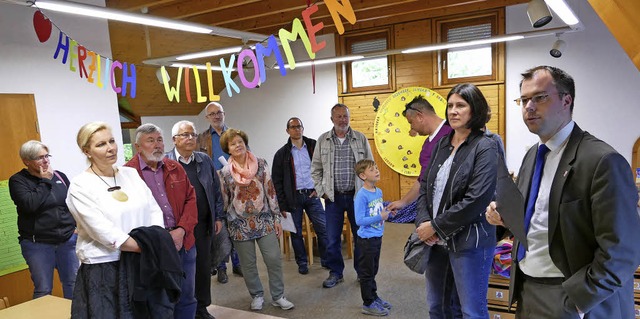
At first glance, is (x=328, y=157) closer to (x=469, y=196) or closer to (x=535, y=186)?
(x=469, y=196)

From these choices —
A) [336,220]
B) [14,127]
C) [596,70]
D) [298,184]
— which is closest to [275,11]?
[298,184]

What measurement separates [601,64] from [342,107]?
444cm

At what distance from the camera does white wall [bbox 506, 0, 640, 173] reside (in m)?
5.77

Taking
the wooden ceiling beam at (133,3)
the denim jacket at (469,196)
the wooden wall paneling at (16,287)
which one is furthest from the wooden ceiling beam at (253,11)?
the wooden wall paneling at (16,287)

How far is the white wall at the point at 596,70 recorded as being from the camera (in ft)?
18.9

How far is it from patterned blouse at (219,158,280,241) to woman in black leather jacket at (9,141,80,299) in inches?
49.2

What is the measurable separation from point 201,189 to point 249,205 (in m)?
0.45

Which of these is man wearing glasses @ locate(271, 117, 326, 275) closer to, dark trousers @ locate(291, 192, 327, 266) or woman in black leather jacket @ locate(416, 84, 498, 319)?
dark trousers @ locate(291, 192, 327, 266)

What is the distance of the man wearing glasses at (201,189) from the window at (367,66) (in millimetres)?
4755

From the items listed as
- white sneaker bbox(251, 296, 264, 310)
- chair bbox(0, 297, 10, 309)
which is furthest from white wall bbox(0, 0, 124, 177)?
white sneaker bbox(251, 296, 264, 310)

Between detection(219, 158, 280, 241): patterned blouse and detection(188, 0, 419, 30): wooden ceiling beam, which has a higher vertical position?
detection(188, 0, 419, 30): wooden ceiling beam

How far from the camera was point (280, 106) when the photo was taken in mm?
8297

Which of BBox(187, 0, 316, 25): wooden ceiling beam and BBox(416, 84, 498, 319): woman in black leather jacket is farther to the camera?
BBox(187, 0, 316, 25): wooden ceiling beam

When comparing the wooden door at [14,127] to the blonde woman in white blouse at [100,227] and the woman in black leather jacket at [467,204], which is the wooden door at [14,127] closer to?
the blonde woman in white blouse at [100,227]
